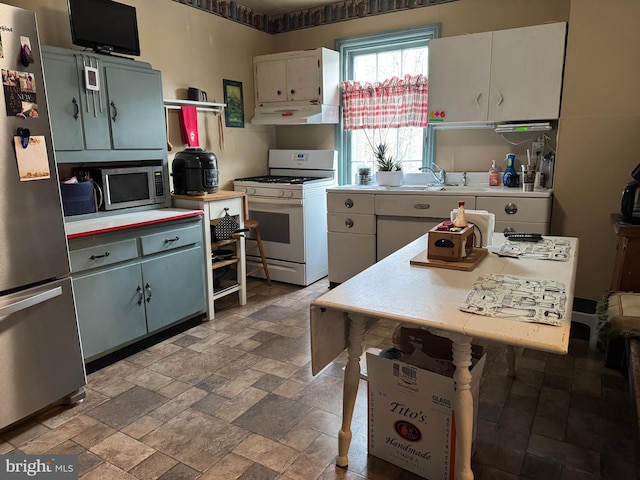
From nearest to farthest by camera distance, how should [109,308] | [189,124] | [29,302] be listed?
[29,302]
[109,308]
[189,124]

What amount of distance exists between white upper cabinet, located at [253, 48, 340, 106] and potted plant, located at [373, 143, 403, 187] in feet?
2.39

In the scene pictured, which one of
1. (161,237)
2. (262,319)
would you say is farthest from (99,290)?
(262,319)

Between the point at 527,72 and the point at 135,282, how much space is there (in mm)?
3046

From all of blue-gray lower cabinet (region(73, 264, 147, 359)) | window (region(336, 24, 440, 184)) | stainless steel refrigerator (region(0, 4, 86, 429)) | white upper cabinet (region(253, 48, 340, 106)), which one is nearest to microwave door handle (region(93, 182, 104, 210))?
blue-gray lower cabinet (region(73, 264, 147, 359))

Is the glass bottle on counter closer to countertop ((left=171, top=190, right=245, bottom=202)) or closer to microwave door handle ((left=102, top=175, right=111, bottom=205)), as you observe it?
countertop ((left=171, top=190, right=245, bottom=202))

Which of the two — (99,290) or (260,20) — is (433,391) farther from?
(260,20)

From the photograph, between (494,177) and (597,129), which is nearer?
(597,129)

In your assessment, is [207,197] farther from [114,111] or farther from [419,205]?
[419,205]

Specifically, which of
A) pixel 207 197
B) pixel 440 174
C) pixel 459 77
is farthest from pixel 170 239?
pixel 459 77

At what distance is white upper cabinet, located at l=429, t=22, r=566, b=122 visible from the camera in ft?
10.3

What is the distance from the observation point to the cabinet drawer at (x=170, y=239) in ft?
9.21

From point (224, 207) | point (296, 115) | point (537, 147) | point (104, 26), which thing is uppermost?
point (104, 26)

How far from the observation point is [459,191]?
3395mm

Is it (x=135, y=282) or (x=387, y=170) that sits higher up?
(x=387, y=170)
